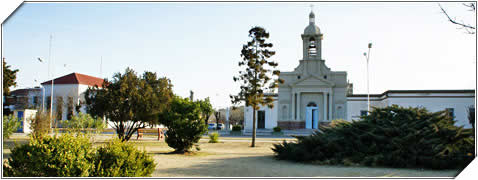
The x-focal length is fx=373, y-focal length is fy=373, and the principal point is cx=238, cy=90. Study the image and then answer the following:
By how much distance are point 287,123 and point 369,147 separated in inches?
1240

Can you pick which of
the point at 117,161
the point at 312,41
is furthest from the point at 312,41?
the point at 117,161

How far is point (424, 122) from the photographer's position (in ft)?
41.5

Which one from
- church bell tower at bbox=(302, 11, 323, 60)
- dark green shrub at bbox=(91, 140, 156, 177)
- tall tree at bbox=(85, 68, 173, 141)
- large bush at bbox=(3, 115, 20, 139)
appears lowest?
dark green shrub at bbox=(91, 140, 156, 177)

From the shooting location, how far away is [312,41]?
43.6m

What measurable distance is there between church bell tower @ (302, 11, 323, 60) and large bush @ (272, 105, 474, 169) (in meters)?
29.2

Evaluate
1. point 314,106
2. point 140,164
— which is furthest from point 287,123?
point 140,164

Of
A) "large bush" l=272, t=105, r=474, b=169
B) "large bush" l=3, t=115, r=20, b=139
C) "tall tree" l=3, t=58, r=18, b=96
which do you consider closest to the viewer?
"large bush" l=272, t=105, r=474, b=169

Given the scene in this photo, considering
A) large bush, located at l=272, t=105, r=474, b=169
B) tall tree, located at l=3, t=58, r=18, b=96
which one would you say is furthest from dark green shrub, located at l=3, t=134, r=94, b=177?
tall tree, located at l=3, t=58, r=18, b=96

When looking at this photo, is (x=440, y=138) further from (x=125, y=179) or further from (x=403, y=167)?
(x=125, y=179)

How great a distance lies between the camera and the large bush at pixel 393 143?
11234 mm

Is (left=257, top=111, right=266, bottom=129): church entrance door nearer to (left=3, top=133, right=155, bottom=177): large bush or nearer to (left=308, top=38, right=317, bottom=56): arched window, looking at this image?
(left=308, top=38, right=317, bottom=56): arched window

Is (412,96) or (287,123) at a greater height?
(412,96)

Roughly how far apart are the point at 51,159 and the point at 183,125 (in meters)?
8.84

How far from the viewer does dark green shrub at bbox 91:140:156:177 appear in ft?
26.9
